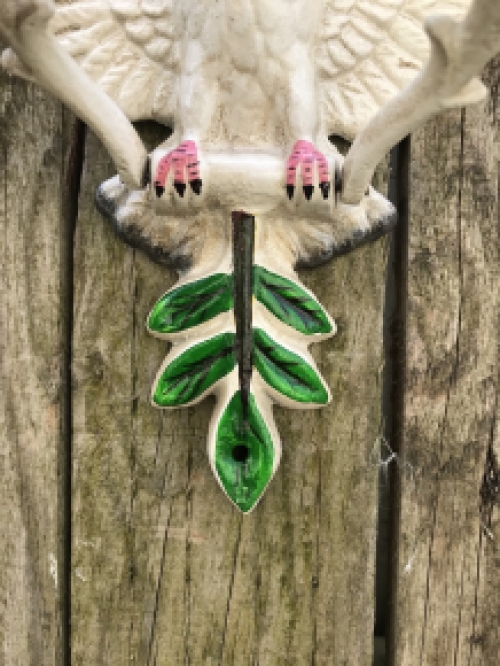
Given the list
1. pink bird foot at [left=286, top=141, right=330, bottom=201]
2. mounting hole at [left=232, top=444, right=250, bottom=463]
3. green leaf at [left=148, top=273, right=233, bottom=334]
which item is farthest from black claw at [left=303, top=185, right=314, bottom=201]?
mounting hole at [left=232, top=444, right=250, bottom=463]

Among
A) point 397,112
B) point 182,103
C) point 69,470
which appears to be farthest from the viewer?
point 69,470

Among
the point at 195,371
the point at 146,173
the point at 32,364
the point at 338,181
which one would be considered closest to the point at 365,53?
the point at 338,181

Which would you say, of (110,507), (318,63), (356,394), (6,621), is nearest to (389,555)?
(356,394)

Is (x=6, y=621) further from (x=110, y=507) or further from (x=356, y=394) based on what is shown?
(x=356, y=394)

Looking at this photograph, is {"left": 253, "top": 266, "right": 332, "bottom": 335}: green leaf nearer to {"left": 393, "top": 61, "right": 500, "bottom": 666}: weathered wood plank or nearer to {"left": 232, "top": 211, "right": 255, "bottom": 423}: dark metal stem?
{"left": 232, "top": 211, "right": 255, "bottom": 423}: dark metal stem

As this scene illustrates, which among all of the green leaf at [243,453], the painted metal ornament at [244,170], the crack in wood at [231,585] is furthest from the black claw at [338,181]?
the crack in wood at [231,585]

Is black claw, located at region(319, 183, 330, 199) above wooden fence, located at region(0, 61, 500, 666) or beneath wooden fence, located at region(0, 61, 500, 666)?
above

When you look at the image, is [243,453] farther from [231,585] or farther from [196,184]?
[196,184]
